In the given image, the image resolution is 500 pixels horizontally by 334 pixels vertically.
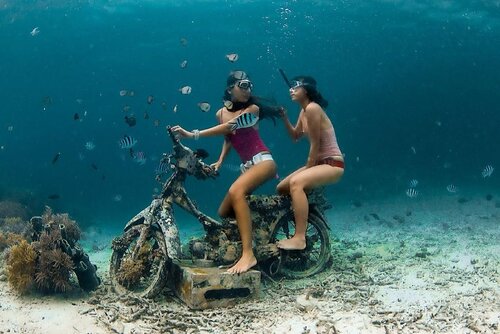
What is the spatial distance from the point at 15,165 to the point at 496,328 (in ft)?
258

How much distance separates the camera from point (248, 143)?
6855 millimetres

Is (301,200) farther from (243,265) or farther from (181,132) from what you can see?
(181,132)

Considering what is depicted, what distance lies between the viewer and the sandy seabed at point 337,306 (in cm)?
501

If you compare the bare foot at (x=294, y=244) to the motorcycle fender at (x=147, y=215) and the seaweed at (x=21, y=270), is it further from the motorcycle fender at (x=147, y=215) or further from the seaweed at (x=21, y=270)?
the seaweed at (x=21, y=270)

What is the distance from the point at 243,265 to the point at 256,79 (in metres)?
67.4

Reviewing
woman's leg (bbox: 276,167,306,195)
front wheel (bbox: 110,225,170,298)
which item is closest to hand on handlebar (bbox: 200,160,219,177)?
woman's leg (bbox: 276,167,306,195)

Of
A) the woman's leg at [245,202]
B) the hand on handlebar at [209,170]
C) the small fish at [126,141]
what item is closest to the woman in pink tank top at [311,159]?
the woman's leg at [245,202]

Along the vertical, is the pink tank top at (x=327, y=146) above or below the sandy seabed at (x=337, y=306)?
above

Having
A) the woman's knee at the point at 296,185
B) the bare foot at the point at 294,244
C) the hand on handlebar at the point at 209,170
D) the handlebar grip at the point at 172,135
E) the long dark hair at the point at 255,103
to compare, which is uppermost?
the long dark hair at the point at 255,103

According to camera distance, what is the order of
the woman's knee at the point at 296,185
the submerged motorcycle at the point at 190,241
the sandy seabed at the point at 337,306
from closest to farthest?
the sandy seabed at the point at 337,306 → the submerged motorcycle at the point at 190,241 → the woman's knee at the point at 296,185

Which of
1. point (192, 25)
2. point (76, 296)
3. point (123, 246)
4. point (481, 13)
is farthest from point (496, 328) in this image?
point (192, 25)

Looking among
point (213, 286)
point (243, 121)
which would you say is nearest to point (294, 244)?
point (213, 286)

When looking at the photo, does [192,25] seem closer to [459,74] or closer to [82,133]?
[459,74]

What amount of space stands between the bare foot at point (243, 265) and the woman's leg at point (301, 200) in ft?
2.20
